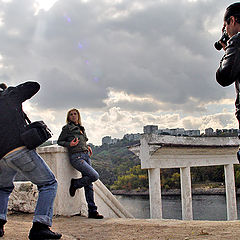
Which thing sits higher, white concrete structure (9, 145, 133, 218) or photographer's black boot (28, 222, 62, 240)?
white concrete structure (9, 145, 133, 218)

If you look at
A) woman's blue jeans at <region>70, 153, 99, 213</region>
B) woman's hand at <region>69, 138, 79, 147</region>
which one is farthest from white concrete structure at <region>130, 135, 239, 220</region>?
woman's hand at <region>69, 138, 79, 147</region>

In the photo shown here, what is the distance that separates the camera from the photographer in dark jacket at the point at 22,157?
309cm

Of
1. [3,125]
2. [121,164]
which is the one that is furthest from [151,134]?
[121,164]

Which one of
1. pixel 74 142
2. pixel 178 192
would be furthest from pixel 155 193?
pixel 178 192

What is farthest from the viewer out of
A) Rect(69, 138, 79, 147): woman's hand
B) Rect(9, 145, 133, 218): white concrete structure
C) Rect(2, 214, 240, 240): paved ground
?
Rect(9, 145, 133, 218): white concrete structure

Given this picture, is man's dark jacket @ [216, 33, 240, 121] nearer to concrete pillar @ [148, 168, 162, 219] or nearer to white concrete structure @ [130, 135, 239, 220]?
white concrete structure @ [130, 135, 239, 220]

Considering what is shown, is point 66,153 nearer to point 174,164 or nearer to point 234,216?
point 174,164

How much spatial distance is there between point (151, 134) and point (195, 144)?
54.8 inches

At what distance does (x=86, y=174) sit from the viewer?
5.25 metres

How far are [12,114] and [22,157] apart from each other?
1.33 feet

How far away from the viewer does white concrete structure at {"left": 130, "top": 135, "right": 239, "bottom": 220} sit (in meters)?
6.43

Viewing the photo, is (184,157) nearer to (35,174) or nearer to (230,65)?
(35,174)

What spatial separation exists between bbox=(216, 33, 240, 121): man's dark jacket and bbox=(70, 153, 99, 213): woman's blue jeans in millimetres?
3162

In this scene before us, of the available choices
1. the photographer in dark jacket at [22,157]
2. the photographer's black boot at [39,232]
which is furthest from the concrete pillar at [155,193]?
the photographer's black boot at [39,232]
